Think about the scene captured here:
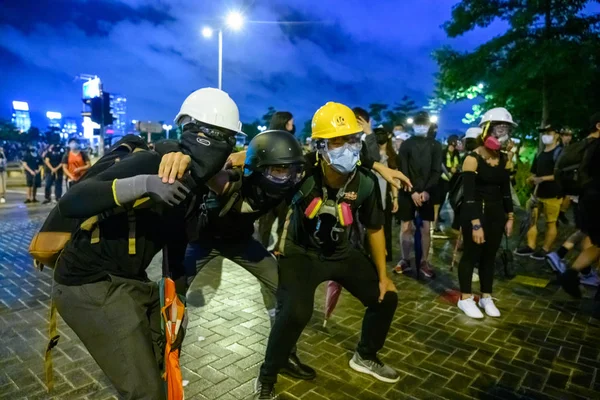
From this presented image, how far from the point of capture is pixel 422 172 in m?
6.20

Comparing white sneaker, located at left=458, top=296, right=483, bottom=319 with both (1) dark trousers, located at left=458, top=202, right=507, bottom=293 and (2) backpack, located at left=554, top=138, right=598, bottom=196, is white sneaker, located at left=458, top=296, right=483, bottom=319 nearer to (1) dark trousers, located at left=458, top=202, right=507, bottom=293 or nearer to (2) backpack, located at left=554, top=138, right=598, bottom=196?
(1) dark trousers, located at left=458, top=202, right=507, bottom=293

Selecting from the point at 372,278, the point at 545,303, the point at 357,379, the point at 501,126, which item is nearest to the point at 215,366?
the point at 357,379

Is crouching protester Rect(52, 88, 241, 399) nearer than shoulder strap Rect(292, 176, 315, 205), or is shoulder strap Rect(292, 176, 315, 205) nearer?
crouching protester Rect(52, 88, 241, 399)

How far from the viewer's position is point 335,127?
3242 millimetres

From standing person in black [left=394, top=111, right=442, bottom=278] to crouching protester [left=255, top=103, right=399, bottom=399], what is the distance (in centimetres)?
294

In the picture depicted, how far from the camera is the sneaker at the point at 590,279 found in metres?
6.16

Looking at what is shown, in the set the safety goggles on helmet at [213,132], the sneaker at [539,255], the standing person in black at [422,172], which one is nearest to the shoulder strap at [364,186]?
the safety goggles on helmet at [213,132]

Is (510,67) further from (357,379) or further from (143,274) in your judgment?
(143,274)

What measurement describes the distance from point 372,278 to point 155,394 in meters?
1.82

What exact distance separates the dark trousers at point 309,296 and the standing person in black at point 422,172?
297 centimetres

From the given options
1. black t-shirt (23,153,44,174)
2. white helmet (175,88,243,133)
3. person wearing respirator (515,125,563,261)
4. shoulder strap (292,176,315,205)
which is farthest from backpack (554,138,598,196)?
black t-shirt (23,153,44,174)

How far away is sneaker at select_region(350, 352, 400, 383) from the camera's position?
3.50 m

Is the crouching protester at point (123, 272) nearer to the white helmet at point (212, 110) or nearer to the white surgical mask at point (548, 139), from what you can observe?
the white helmet at point (212, 110)

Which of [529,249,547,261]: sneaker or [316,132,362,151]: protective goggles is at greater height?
[316,132,362,151]: protective goggles
